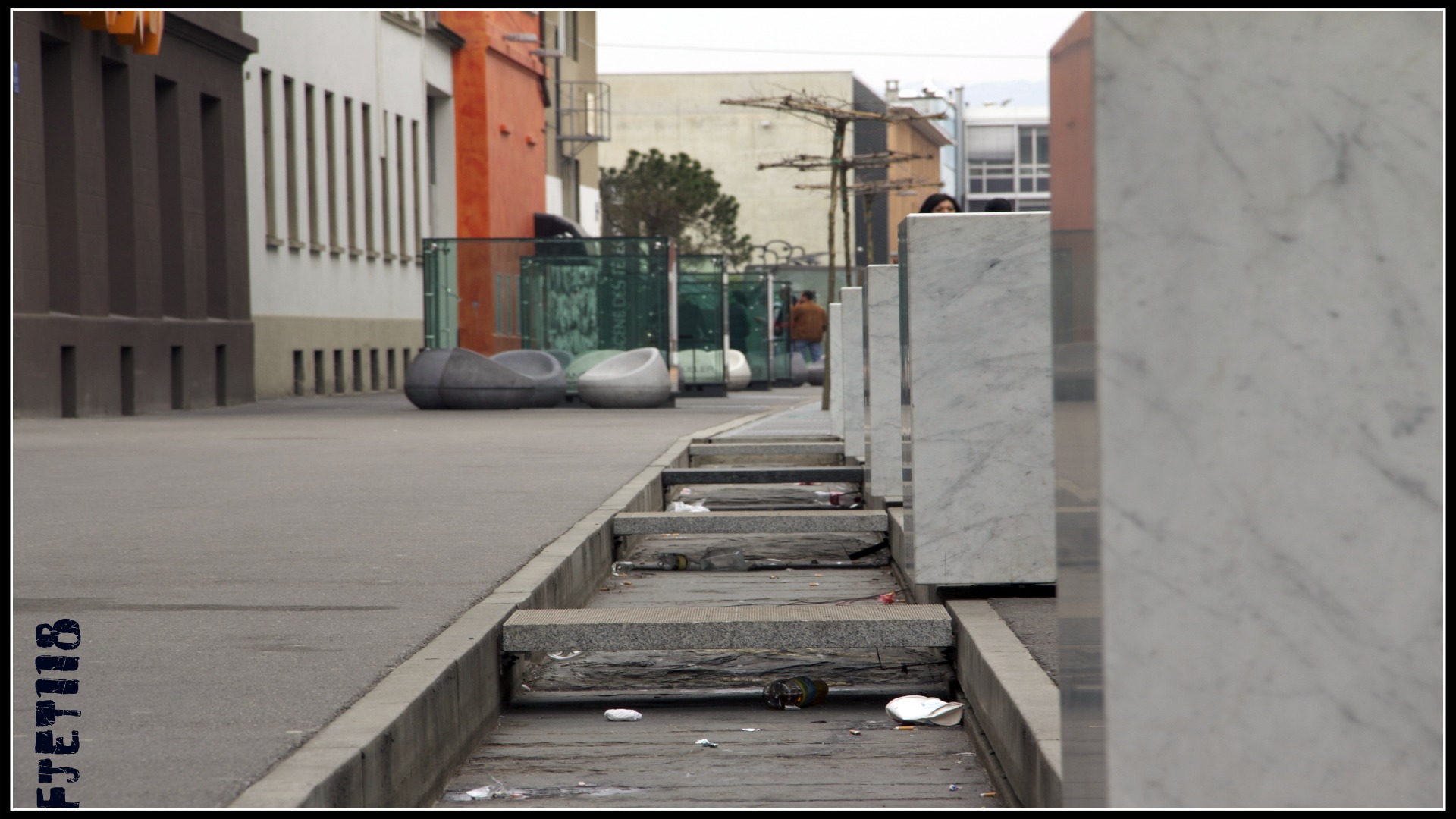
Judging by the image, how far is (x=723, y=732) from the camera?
5699mm

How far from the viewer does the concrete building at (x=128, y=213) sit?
21609mm

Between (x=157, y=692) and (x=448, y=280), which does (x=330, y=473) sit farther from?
(x=448, y=280)

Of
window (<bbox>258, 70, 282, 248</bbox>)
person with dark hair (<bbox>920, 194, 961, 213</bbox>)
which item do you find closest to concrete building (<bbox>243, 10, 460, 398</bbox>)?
window (<bbox>258, 70, 282, 248</bbox>)

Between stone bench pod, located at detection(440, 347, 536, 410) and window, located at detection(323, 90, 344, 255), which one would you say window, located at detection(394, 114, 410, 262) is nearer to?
window, located at detection(323, 90, 344, 255)

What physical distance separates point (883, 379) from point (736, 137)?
8219 cm

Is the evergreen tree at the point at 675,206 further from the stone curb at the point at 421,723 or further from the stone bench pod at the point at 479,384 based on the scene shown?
the stone curb at the point at 421,723

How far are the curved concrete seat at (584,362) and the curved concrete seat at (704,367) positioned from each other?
3852 millimetres

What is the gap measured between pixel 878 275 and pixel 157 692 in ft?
18.2

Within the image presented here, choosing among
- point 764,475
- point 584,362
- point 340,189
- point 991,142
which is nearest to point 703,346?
point 584,362

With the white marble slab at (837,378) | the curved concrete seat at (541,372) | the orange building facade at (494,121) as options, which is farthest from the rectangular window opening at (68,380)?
the orange building facade at (494,121)

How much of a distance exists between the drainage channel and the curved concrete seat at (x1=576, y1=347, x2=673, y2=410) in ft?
54.6

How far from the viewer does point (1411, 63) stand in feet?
9.17

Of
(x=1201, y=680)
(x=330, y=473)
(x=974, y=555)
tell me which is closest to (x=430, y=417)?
(x=330, y=473)

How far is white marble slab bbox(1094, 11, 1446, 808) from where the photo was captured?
2.79 m
